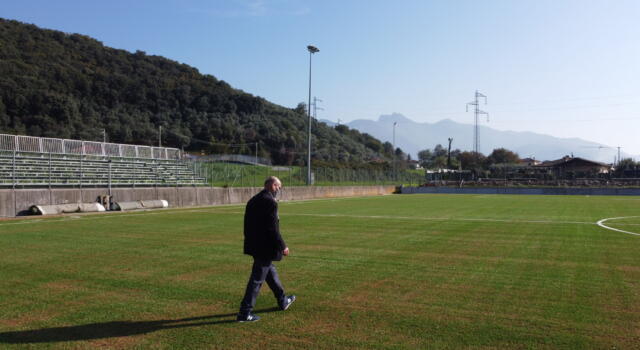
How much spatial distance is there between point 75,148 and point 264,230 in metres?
29.1

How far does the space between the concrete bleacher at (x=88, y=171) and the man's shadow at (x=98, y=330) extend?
2068 cm

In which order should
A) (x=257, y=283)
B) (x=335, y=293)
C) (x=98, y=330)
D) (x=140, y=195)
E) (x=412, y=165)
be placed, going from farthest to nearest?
1. (x=412, y=165)
2. (x=140, y=195)
3. (x=335, y=293)
4. (x=257, y=283)
5. (x=98, y=330)

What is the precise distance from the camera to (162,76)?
92.6m

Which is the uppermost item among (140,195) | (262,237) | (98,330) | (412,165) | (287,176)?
(412,165)

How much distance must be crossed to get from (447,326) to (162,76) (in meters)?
93.5

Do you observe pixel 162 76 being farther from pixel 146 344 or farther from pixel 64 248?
pixel 146 344

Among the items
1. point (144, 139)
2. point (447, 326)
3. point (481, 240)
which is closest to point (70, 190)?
point (481, 240)

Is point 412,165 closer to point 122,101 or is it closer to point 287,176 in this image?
point 122,101

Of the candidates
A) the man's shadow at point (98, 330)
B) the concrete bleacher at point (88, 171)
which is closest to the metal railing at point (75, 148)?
the concrete bleacher at point (88, 171)

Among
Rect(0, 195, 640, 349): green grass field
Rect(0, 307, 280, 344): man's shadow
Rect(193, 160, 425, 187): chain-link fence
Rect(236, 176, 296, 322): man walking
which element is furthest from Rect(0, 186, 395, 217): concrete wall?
Rect(236, 176, 296, 322): man walking

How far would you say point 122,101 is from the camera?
76625 millimetres

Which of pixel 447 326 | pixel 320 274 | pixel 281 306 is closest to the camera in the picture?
pixel 447 326

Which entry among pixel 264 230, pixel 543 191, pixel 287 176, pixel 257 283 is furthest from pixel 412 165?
pixel 257 283

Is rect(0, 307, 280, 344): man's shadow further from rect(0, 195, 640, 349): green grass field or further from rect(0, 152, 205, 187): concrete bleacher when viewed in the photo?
rect(0, 152, 205, 187): concrete bleacher
